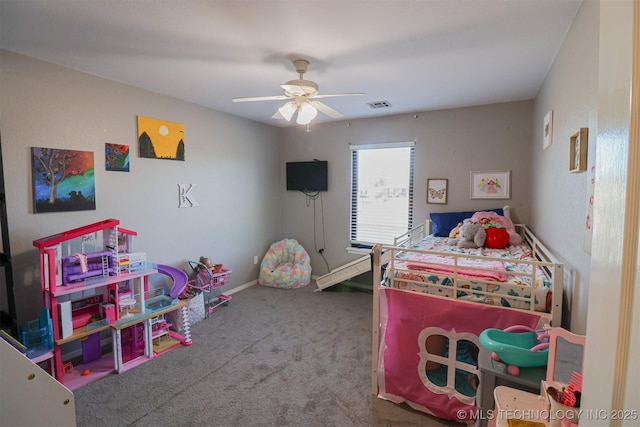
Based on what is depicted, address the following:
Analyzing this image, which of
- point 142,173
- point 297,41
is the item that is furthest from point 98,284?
point 297,41

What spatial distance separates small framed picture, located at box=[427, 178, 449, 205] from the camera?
12.8 ft

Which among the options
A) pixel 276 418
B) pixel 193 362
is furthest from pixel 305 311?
pixel 276 418

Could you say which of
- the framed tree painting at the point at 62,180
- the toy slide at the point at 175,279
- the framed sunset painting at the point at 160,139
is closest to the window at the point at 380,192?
the framed sunset painting at the point at 160,139

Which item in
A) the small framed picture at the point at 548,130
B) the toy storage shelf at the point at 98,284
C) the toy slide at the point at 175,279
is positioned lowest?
the toy slide at the point at 175,279

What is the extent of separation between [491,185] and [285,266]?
2985 millimetres

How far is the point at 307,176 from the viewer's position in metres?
4.77

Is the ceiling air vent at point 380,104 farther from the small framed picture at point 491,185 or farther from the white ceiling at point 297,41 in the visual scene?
the small framed picture at point 491,185

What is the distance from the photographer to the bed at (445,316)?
1.74 meters

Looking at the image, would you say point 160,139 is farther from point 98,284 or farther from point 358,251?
point 358,251

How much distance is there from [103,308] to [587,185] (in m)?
3.31

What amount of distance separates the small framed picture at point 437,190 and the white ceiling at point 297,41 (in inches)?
47.0

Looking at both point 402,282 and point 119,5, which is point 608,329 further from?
point 119,5

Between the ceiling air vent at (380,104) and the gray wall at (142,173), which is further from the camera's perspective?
the ceiling air vent at (380,104)

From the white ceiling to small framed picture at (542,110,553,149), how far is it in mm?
434
